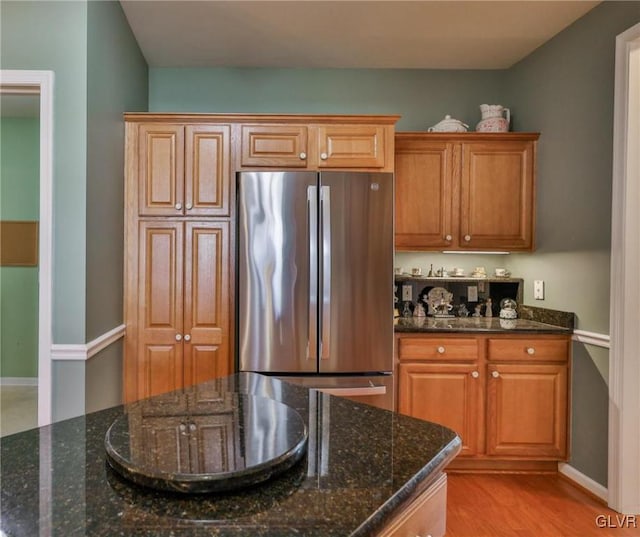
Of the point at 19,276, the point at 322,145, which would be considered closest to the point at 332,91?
the point at 322,145

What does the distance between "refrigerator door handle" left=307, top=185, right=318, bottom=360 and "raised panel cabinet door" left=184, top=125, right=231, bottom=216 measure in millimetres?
555

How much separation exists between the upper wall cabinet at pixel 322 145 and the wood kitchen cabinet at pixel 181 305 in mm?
563

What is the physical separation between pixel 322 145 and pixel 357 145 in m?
0.22

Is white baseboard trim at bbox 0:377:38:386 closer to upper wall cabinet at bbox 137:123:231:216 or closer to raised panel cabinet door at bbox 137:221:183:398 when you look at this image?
raised panel cabinet door at bbox 137:221:183:398

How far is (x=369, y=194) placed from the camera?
2256 mm

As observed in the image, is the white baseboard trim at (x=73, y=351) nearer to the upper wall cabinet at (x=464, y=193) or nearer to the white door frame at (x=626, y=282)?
the upper wall cabinet at (x=464, y=193)

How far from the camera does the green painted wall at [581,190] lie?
7.32 feet

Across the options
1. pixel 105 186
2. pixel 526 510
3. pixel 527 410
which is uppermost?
pixel 105 186

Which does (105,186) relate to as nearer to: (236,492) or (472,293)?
(236,492)

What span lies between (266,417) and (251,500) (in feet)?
0.77

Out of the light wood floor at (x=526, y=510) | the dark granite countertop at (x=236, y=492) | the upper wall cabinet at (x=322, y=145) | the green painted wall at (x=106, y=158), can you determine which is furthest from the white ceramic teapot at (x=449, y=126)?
the dark granite countertop at (x=236, y=492)

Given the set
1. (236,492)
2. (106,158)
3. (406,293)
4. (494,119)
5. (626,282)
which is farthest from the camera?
(406,293)

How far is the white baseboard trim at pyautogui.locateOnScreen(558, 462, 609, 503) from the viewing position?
7.26 feet

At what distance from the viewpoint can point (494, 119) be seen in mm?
2869
